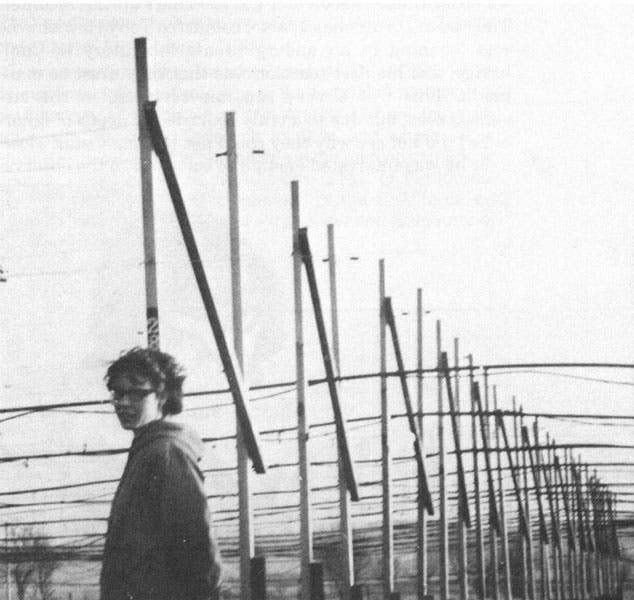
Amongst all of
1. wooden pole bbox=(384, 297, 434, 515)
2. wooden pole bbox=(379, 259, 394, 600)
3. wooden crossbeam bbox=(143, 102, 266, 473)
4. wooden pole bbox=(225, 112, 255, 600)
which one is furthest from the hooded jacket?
wooden pole bbox=(384, 297, 434, 515)

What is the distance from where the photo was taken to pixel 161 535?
3.56 metres

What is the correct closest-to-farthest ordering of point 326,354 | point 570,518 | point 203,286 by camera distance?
point 203,286 → point 326,354 → point 570,518

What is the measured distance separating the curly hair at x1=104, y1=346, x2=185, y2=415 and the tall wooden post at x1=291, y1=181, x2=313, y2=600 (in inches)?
349

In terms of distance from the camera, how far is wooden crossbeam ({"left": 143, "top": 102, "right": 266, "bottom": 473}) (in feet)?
26.7

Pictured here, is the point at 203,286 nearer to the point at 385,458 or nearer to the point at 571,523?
the point at 385,458


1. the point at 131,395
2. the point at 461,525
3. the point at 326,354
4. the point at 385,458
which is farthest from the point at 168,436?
the point at 461,525

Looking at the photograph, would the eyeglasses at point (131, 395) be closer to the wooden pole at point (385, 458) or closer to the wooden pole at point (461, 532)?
the wooden pole at point (385, 458)

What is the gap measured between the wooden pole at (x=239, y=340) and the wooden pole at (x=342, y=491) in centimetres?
297

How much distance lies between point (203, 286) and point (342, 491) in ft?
21.0

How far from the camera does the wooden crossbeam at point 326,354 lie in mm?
12859

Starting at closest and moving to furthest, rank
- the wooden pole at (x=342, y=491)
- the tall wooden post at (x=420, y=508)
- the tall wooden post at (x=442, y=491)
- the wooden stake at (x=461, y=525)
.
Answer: the wooden pole at (x=342, y=491) < the tall wooden post at (x=420, y=508) < the tall wooden post at (x=442, y=491) < the wooden stake at (x=461, y=525)

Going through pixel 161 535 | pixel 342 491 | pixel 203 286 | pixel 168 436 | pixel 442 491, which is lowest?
pixel 161 535

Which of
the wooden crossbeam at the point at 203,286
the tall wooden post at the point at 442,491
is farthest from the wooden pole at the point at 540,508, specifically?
the wooden crossbeam at the point at 203,286

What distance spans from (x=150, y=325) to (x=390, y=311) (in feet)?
30.3
